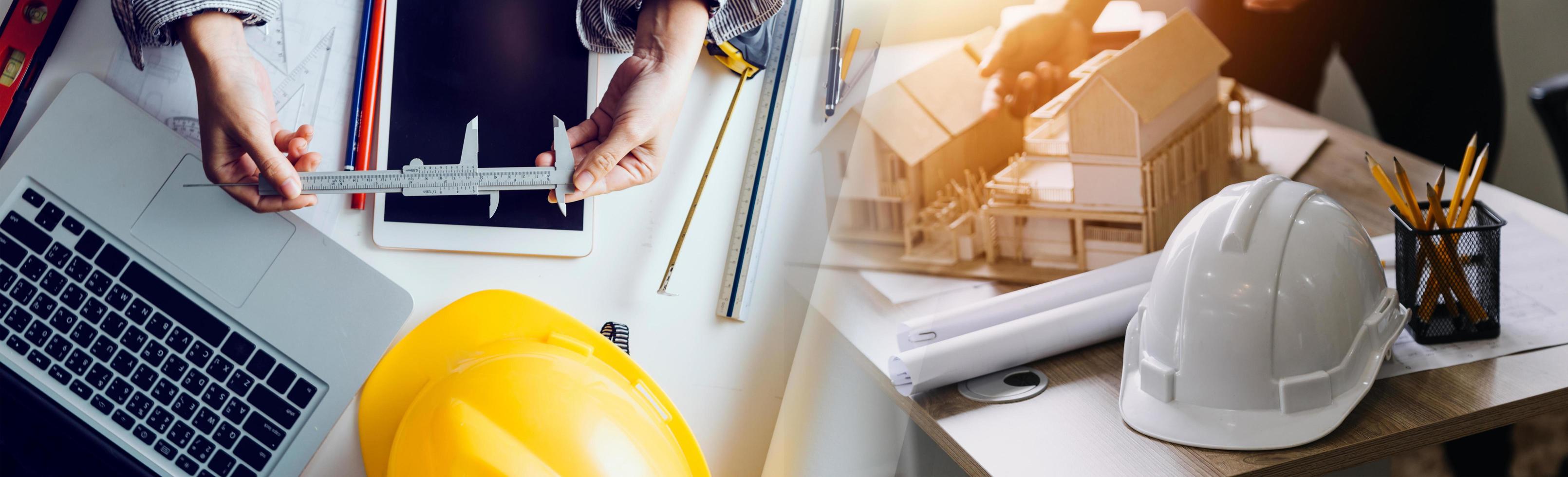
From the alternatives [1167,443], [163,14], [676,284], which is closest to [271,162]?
[163,14]

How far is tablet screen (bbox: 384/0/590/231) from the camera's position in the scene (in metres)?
0.70

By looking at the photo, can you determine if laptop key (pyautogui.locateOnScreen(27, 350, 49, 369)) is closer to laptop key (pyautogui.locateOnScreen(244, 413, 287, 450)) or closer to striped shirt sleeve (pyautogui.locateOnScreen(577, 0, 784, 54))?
laptop key (pyautogui.locateOnScreen(244, 413, 287, 450))

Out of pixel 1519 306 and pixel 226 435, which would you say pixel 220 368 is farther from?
pixel 1519 306

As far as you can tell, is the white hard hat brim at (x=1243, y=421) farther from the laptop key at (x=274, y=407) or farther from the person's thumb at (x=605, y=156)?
the laptop key at (x=274, y=407)

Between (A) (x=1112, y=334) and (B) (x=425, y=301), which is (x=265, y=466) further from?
(A) (x=1112, y=334)

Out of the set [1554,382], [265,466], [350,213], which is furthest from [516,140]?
[1554,382]

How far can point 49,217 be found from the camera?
705 mm

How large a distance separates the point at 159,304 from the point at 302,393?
14 centimetres

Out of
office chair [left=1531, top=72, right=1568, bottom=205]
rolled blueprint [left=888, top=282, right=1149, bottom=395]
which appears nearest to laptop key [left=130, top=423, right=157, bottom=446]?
rolled blueprint [left=888, top=282, right=1149, bottom=395]

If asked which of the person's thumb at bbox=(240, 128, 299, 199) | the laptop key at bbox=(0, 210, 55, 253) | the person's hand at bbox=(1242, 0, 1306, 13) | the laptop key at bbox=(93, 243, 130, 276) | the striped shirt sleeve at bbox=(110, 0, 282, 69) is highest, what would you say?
the person's hand at bbox=(1242, 0, 1306, 13)

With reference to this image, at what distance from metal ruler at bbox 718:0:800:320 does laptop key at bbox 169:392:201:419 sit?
0.48 m

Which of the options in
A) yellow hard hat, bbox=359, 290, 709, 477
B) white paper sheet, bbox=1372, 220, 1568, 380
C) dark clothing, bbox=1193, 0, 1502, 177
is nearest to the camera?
yellow hard hat, bbox=359, 290, 709, 477

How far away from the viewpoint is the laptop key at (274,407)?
0.73 meters

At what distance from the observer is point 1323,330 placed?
0.69 meters
